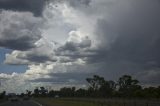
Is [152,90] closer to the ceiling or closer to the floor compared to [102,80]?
closer to the floor

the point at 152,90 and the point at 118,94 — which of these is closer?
the point at 152,90

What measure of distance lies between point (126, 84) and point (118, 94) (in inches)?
865

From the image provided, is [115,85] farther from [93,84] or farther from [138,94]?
[138,94]

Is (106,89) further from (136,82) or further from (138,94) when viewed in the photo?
(138,94)

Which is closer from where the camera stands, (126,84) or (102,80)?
(126,84)

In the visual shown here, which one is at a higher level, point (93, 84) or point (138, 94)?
point (93, 84)

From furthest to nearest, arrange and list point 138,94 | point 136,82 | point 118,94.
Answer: point 136,82 → point 118,94 → point 138,94

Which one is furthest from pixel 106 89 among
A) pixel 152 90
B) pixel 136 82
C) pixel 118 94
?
pixel 152 90

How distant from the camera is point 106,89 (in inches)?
7485

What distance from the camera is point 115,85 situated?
193625mm

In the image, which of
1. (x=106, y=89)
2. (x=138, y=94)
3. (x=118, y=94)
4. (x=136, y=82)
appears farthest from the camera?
(x=106, y=89)

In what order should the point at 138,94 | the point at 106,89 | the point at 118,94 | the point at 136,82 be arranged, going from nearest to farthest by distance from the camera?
the point at 138,94 → the point at 118,94 → the point at 136,82 → the point at 106,89

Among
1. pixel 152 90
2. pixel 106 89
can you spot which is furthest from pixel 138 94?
pixel 106 89

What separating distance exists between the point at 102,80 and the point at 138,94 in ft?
227
